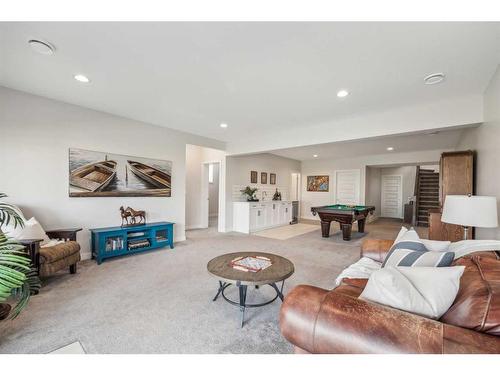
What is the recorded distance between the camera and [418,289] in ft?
3.44

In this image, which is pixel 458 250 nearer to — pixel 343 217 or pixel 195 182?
pixel 343 217

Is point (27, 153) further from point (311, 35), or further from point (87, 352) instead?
point (311, 35)

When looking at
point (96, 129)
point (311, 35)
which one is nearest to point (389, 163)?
point (311, 35)

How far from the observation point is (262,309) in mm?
2129

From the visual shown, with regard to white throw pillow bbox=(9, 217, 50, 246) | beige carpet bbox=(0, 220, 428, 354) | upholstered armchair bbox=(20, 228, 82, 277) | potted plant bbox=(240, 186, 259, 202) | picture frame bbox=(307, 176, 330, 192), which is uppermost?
picture frame bbox=(307, 176, 330, 192)

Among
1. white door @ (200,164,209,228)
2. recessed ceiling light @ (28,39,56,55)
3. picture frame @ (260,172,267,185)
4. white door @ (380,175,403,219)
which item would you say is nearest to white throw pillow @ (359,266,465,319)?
recessed ceiling light @ (28,39,56,55)

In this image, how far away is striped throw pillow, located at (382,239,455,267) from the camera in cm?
130

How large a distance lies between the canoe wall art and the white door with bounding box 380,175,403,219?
8.64m

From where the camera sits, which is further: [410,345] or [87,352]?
[87,352]

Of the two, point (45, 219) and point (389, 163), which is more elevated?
point (389, 163)

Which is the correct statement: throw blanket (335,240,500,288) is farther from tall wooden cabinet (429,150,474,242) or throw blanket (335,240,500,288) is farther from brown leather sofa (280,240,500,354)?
tall wooden cabinet (429,150,474,242)

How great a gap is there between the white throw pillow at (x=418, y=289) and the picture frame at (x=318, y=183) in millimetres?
7656

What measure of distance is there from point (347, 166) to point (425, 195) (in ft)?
8.71

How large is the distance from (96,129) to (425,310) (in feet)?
14.6
